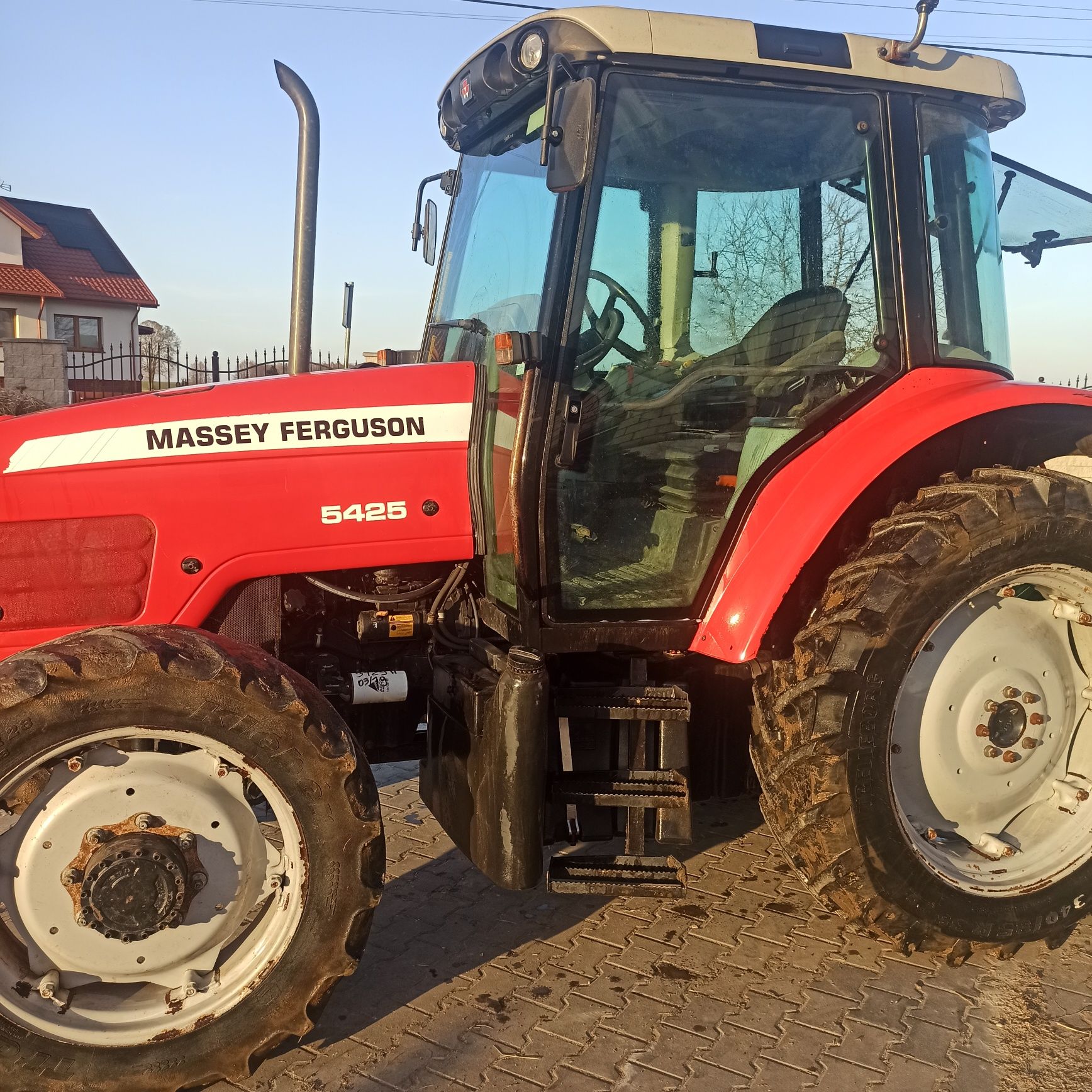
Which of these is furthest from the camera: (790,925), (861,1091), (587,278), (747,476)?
(790,925)

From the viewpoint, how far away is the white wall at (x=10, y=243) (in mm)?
28703

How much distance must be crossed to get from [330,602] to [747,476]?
4.21 feet

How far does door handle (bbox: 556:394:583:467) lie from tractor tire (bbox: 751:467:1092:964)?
792 millimetres

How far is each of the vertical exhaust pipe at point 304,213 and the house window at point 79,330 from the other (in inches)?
1151

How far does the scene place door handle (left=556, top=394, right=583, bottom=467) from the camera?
9.20ft

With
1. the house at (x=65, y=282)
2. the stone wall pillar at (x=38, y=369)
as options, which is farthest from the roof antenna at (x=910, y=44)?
the house at (x=65, y=282)

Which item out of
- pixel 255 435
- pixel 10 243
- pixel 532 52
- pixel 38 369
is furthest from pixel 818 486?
pixel 10 243

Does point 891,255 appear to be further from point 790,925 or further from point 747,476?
point 790,925

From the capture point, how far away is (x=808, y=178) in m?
3.01

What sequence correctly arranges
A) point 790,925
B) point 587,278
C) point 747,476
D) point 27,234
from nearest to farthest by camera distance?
point 587,278, point 747,476, point 790,925, point 27,234

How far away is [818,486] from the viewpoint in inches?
113

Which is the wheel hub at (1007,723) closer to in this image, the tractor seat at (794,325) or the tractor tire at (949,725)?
the tractor tire at (949,725)

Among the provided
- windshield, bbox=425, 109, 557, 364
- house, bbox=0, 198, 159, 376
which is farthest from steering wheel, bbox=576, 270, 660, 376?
house, bbox=0, 198, 159, 376

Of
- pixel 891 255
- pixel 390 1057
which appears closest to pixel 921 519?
pixel 891 255
